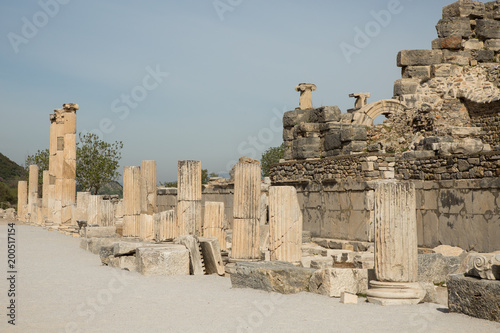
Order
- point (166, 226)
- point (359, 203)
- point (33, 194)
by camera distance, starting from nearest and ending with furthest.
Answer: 1. point (166, 226)
2. point (359, 203)
3. point (33, 194)

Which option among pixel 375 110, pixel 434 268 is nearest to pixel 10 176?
pixel 375 110

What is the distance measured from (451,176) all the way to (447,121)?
6.11 meters

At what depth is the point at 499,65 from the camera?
24.1 m

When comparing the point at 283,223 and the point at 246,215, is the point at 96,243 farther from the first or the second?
the point at 283,223

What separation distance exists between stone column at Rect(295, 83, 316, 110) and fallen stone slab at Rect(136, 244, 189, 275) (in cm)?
1304

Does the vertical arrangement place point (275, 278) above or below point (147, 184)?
below

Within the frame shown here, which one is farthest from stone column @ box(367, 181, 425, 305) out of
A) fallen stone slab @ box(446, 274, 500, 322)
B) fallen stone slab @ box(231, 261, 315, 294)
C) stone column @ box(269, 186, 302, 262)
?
stone column @ box(269, 186, 302, 262)

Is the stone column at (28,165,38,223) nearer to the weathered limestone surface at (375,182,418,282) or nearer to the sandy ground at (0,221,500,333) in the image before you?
the sandy ground at (0,221,500,333)

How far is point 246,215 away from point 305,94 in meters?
12.4

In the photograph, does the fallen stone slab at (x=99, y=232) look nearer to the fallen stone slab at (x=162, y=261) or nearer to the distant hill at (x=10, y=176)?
the fallen stone slab at (x=162, y=261)

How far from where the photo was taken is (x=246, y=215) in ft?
39.2

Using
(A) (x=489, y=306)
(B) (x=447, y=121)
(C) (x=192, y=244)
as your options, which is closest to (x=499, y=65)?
(B) (x=447, y=121)

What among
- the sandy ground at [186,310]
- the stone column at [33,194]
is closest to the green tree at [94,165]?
the stone column at [33,194]

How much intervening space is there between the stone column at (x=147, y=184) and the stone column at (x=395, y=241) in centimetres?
1050
